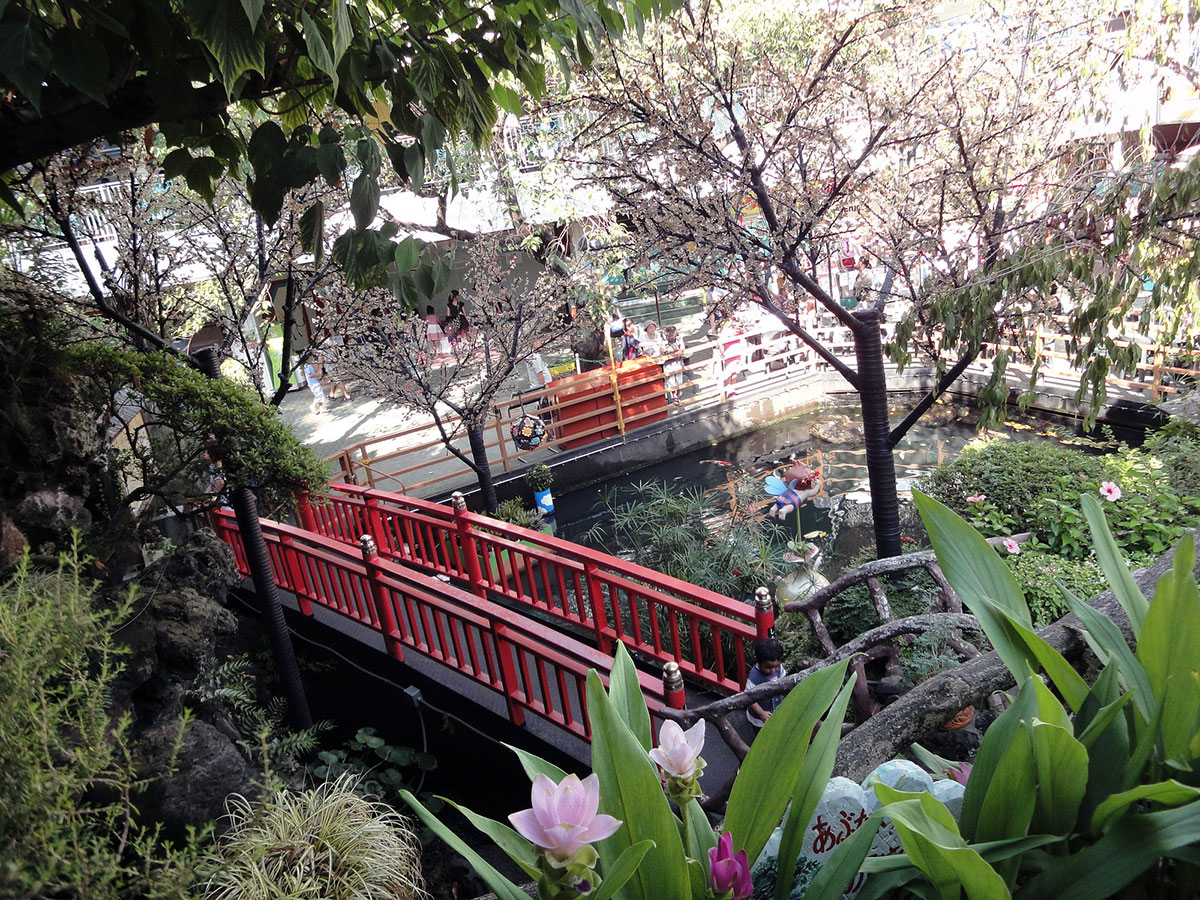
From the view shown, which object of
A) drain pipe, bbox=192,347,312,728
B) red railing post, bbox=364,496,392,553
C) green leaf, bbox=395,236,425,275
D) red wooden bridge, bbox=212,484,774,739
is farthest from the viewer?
red railing post, bbox=364,496,392,553

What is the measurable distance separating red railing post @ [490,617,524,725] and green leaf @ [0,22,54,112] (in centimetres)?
339

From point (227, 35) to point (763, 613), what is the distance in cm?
321

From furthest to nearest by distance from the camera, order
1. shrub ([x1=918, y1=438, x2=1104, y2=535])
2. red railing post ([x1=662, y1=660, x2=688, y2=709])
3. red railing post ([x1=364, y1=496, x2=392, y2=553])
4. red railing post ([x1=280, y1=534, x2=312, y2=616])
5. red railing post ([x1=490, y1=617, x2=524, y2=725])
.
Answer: red railing post ([x1=364, y1=496, x2=392, y2=553]) < shrub ([x1=918, y1=438, x2=1104, y2=535]) < red railing post ([x1=280, y1=534, x2=312, y2=616]) < red railing post ([x1=490, y1=617, x2=524, y2=725]) < red railing post ([x1=662, y1=660, x2=688, y2=709])

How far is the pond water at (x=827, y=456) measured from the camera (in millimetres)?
9281

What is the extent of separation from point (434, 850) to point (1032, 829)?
3.82 m

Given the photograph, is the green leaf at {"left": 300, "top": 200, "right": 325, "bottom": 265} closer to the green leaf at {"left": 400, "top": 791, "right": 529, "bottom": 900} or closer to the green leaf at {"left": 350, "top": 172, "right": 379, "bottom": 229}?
the green leaf at {"left": 350, "top": 172, "right": 379, "bottom": 229}

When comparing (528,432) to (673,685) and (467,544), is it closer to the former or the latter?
(467,544)

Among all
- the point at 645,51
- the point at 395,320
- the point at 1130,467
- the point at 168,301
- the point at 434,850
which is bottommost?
the point at 434,850

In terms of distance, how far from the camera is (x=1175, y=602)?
3.95ft

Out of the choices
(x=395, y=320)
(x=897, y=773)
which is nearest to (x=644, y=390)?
(x=395, y=320)

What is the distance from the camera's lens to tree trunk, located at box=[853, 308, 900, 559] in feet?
15.5

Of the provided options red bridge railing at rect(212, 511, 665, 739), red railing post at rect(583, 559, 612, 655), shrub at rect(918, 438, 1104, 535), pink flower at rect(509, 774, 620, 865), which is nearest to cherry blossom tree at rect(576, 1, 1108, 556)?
shrub at rect(918, 438, 1104, 535)

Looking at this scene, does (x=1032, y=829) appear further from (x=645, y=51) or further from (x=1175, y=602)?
(x=645, y=51)

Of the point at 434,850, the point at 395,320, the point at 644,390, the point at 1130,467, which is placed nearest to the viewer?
the point at 434,850
